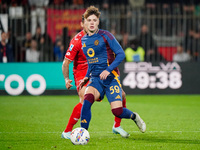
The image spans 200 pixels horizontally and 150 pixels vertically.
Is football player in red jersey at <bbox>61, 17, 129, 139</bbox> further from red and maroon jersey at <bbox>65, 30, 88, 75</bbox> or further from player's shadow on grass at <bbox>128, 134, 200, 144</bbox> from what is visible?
player's shadow on grass at <bbox>128, 134, 200, 144</bbox>

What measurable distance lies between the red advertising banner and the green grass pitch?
9.95ft

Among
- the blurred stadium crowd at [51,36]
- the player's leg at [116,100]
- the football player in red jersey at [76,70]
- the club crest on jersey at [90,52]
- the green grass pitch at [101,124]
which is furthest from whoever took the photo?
the blurred stadium crowd at [51,36]

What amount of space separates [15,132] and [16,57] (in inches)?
332

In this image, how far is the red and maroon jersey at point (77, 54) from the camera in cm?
777

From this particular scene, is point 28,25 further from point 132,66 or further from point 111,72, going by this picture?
point 111,72

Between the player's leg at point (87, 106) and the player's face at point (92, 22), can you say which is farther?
Result: the player's face at point (92, 22)

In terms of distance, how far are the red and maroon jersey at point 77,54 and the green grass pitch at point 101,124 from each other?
1229 mm

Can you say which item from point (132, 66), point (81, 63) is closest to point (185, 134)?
point (81, 63)

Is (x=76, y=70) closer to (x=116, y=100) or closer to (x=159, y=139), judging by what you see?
(x=116, y=100)

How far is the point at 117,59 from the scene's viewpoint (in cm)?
719

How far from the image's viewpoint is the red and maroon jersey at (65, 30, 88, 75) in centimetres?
777

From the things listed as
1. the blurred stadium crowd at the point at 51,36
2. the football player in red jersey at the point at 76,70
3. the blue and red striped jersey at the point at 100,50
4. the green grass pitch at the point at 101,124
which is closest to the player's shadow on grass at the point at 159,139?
the green grass pitch at the point at 101,124

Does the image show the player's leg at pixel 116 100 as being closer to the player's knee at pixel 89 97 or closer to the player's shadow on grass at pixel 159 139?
the player's knee at pixel 89 97

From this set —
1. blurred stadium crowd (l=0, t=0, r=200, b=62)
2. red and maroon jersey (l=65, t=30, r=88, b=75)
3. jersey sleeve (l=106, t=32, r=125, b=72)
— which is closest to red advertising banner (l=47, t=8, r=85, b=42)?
blurred stadium crowd (l=0, t=0, r=200, b=62)
